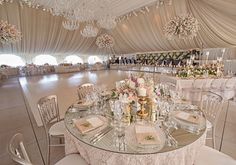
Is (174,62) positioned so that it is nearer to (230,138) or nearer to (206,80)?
(206,80)

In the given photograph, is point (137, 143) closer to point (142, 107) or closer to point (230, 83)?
point (142, 107)

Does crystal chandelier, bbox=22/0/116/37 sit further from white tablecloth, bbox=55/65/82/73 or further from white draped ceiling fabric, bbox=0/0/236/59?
white tablecloth, bbox=55/65/82/73

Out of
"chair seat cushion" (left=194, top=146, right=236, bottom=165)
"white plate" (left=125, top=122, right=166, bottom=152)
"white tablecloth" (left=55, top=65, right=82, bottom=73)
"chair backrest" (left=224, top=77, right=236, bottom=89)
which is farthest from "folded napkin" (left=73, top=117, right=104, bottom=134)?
"white tablecloth" (left=55, top=65, right=82, bottom=73)

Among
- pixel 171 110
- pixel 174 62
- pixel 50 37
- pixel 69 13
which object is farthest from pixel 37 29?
pixel 171 110

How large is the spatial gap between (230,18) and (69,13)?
6763 mm

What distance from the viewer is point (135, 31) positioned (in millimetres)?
11789

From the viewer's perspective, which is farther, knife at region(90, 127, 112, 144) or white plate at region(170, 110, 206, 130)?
white plate at region(170, 110, 206, 130)

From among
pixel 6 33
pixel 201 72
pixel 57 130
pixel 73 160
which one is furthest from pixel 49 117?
pixel 6 33

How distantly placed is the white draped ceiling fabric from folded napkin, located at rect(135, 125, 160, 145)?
646 centimetres

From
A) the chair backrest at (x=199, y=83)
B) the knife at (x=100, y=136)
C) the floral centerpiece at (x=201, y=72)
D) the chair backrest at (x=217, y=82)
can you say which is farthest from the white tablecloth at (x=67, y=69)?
the knife at (x=100, y=136)

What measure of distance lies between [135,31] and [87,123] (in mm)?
10898

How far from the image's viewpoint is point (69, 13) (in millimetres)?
7199

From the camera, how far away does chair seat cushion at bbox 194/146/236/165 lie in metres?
1.68

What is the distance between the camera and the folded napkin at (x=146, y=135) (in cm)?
143
